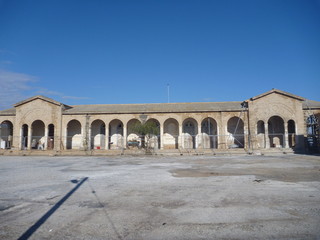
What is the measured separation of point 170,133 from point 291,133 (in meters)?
14.7

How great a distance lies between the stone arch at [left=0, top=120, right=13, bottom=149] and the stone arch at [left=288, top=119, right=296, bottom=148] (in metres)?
37.1

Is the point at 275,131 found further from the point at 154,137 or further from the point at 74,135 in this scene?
the point at 74,135

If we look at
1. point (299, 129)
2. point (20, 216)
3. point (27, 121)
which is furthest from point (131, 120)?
point (20, 216)

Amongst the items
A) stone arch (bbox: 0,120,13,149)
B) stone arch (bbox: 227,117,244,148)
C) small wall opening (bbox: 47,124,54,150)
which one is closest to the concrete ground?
stone arch (bbox: 227,117,244,148)

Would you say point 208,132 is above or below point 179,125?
below

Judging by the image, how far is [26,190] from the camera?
22.0ft

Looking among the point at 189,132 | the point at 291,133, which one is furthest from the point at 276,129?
the point at 189,132

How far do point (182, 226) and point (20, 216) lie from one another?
3298 millimetres

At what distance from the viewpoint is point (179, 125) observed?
27672mm

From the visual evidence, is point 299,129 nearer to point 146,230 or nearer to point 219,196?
point 219,196

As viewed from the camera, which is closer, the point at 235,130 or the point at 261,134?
the point at 261,134

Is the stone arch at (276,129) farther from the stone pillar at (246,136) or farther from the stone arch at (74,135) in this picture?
the stone arch at (74,135)

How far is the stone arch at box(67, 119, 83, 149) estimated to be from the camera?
1182 inches

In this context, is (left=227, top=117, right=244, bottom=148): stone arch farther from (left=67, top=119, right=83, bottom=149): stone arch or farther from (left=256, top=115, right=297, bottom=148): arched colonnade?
(left=67, top=119, right=83, bottom=149): stone arch
